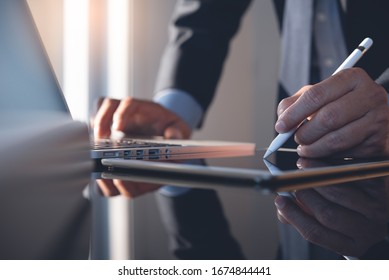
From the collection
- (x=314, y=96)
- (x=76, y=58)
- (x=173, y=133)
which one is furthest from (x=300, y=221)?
(x=76, y=58)

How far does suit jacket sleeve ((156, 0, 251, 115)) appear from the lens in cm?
141

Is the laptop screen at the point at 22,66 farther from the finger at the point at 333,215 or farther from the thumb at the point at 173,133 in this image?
the thumb at the point at 173,133

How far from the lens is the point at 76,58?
2273 mm

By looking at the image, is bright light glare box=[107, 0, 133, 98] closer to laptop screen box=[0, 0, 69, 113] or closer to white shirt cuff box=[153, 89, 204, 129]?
white shirt cuff box=[153, 89, 204, 129]

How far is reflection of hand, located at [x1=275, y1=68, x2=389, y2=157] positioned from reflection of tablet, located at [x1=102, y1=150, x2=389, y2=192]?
111mm

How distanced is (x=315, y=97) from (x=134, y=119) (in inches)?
20.8

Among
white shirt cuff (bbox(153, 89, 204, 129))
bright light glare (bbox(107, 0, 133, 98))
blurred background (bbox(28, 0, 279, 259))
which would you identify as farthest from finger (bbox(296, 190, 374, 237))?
bright light glare (bbox(107, 0, 133, 98))

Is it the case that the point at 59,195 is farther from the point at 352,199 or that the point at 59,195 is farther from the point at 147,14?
the point at 147,14

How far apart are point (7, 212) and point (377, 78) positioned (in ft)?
2.99

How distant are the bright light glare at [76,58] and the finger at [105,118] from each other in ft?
3.94

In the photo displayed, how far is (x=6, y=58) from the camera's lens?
1.14 ft

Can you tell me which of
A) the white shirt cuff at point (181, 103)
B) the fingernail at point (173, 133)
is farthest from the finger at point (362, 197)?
the white shirt cuff at point (181, 103)

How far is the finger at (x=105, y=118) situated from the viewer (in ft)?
3.35
